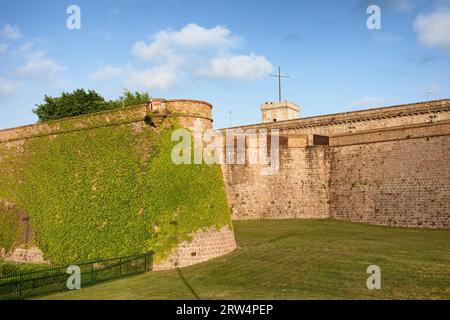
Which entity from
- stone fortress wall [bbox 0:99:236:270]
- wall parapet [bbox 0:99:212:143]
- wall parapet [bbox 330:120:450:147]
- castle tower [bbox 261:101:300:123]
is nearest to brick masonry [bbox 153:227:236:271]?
stone fortress wall [bbox 0:99:236:270]

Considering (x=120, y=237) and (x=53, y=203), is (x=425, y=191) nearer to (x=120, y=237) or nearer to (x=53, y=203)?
(x=120, y=237)

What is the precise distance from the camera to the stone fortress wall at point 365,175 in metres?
26.4

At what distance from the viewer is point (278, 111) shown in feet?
174

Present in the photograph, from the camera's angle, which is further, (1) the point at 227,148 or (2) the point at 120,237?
(1) the point at 227,148

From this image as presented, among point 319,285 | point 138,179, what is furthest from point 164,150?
point 319,285

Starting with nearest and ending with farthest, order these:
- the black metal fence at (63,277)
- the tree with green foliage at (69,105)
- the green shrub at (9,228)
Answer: the black metal fence at (63,277) < the green shrub at (9,228) < the tree with green foliage at (69,105)

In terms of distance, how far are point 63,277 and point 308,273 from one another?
891 cm

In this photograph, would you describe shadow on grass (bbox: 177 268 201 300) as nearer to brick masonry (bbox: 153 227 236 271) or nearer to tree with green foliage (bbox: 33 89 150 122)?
brick masonry (bbox: 153 227 236 271)

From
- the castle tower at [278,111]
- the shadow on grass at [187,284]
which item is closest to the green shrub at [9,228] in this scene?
the shadow on grass at [187,284]

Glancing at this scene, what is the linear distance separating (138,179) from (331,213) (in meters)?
16.2

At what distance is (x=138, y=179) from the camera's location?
797 inches

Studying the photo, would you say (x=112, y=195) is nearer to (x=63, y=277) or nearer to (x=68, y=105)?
(x=63, y=277)

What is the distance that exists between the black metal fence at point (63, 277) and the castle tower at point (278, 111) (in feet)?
122

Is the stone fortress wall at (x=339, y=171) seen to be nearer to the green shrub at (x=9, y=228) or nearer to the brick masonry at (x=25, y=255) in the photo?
the brick masonry at (x=25, y=255)
